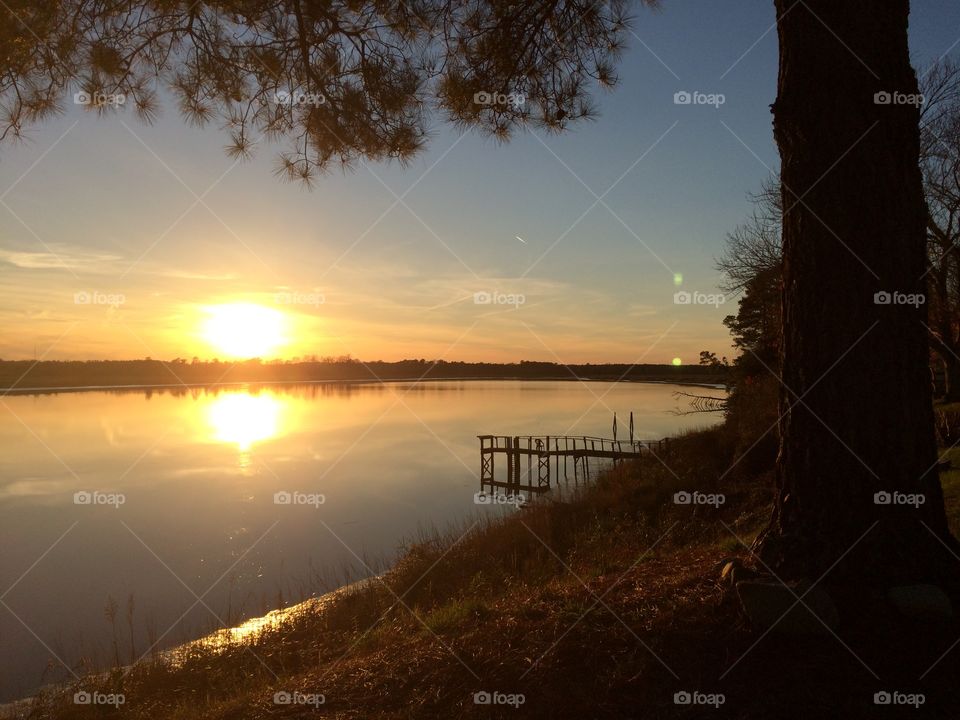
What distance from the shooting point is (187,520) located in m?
26.0

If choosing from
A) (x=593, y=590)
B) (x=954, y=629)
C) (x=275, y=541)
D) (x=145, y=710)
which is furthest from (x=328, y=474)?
(x=954, y=629)

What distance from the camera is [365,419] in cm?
7594

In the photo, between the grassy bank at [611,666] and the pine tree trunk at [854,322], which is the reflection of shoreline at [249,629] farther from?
the pine tree trunk at [854,322]

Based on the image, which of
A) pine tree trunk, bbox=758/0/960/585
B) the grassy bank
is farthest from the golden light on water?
pine tree trunk, bbox=758/0/960/585

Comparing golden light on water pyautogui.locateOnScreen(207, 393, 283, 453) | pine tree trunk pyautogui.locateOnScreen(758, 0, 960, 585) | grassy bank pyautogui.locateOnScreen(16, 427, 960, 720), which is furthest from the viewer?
golden light on water pyautogui.locateOnScreen(207, 393, 283, 453)

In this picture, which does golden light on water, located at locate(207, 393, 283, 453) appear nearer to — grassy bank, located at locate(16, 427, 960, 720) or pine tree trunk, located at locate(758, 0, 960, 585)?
grassy bank, located at locate(16, 427, 960, 720)

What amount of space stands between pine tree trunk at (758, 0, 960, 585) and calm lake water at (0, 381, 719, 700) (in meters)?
9.10

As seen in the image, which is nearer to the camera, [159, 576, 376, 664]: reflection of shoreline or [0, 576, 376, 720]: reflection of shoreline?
[0, 576, 376, 720]: reflection of shoreline

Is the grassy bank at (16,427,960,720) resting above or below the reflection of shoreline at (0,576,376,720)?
above

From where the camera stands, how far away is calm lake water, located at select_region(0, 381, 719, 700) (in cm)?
1469

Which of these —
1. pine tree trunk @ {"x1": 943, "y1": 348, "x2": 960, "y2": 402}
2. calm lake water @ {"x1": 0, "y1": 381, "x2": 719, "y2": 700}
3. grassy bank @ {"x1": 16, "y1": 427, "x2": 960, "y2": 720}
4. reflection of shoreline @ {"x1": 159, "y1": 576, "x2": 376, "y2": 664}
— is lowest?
calm lake water @ {"x1": 0, "y1": 381, "x2": 719, "y2": 700}

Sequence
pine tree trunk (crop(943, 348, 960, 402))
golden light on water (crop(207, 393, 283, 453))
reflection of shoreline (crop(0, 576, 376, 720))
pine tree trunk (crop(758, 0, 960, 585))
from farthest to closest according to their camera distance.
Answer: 1. golden light on water (crop(207, 393, 283, 453))
2. pine tree trunk (crop(943, 348, 960, 402))
3. reflection of shoreline (crop(0, 576, 376, 720))
4. pine tree trunk (crop(758, 0, 960, 585))

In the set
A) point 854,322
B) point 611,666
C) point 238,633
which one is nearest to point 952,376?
point 854,322

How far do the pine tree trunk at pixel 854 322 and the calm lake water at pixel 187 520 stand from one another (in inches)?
358
